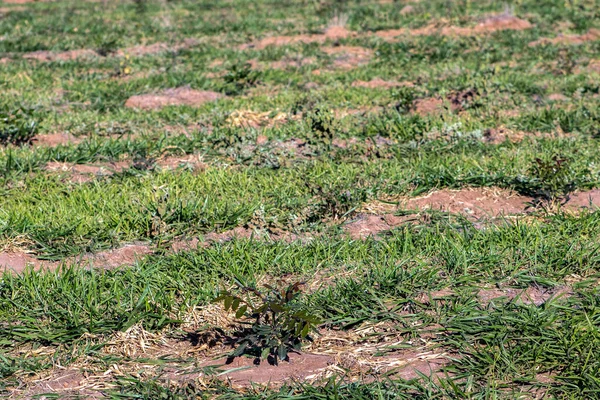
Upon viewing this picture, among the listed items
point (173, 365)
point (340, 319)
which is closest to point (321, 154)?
point (340, 319)

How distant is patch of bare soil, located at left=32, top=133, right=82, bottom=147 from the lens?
6410 mm

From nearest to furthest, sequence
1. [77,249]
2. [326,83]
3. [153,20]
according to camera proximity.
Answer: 1. [77,249]
2. [326,83]
3. [153,20]

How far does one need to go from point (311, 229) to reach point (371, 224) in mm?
396

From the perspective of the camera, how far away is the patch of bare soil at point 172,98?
25.9ft

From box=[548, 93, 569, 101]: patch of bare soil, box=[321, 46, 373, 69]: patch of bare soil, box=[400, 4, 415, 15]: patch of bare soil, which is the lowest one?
box=[400, 4, 415, 15]: patch of bare soil

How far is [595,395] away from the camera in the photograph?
9.79 feet

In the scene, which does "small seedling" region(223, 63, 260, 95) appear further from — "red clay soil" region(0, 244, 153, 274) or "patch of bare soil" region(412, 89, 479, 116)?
"red clay soil" region(0, 244, 153, 274)

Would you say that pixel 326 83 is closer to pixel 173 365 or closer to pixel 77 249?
pixel 77 249

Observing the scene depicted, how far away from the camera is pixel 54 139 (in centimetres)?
653

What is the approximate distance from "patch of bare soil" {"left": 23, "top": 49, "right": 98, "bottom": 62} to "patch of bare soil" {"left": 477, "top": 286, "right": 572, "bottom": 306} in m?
8.30

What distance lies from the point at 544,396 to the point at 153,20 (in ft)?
42.2

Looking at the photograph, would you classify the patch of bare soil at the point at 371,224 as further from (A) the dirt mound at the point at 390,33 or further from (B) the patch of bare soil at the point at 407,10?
(B) the patch of bare soil at the point at 407,10

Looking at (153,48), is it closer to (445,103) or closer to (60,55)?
(60,55)

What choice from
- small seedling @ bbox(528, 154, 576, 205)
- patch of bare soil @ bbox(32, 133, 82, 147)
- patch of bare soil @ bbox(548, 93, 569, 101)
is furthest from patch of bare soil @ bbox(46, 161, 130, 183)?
patch of bare soil @ bbox(548, 93, 569, 101)
